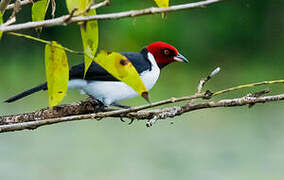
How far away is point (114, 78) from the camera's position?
114 cm

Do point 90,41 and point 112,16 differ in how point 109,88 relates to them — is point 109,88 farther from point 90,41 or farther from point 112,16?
point 112,16

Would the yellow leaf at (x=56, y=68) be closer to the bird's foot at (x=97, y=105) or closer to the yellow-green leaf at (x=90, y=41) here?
the yellow-green leaf at (x=90, y=41)

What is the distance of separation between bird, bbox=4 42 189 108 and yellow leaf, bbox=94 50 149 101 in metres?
0.50

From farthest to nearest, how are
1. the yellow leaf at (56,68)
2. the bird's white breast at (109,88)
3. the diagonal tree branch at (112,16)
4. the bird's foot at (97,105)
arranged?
the bird's white breast at (109,88)
the bird's foot at (97,105)
the yellow leaf at (56,68)
the diagonal tree branch at (112,16)

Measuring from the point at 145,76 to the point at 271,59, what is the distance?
241 cm

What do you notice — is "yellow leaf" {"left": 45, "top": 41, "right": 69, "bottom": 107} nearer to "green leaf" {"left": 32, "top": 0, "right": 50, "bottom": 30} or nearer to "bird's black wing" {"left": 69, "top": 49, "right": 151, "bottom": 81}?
"green leaf" {"left": 32, "top": 0, "right": 50, "bottom": 30}

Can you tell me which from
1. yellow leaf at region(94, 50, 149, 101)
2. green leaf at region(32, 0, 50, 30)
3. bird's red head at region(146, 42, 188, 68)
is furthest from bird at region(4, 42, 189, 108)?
yellow leaf at region(94, 50, 149, 101)

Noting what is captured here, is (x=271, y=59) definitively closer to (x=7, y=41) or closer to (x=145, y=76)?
(x=7, y=41)

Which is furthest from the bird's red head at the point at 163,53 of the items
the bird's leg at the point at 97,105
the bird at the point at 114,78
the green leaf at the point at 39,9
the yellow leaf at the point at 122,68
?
the yellow leaf at the point at 122,68

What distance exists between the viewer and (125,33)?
2.67m

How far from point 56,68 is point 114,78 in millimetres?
578

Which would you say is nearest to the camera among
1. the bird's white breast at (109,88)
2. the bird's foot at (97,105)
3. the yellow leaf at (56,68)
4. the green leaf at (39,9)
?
the yellow leaf at (56,68)

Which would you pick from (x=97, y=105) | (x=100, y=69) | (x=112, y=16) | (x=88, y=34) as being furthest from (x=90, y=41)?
(x=100, y=69)

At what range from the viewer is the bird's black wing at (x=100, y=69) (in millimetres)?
1066
